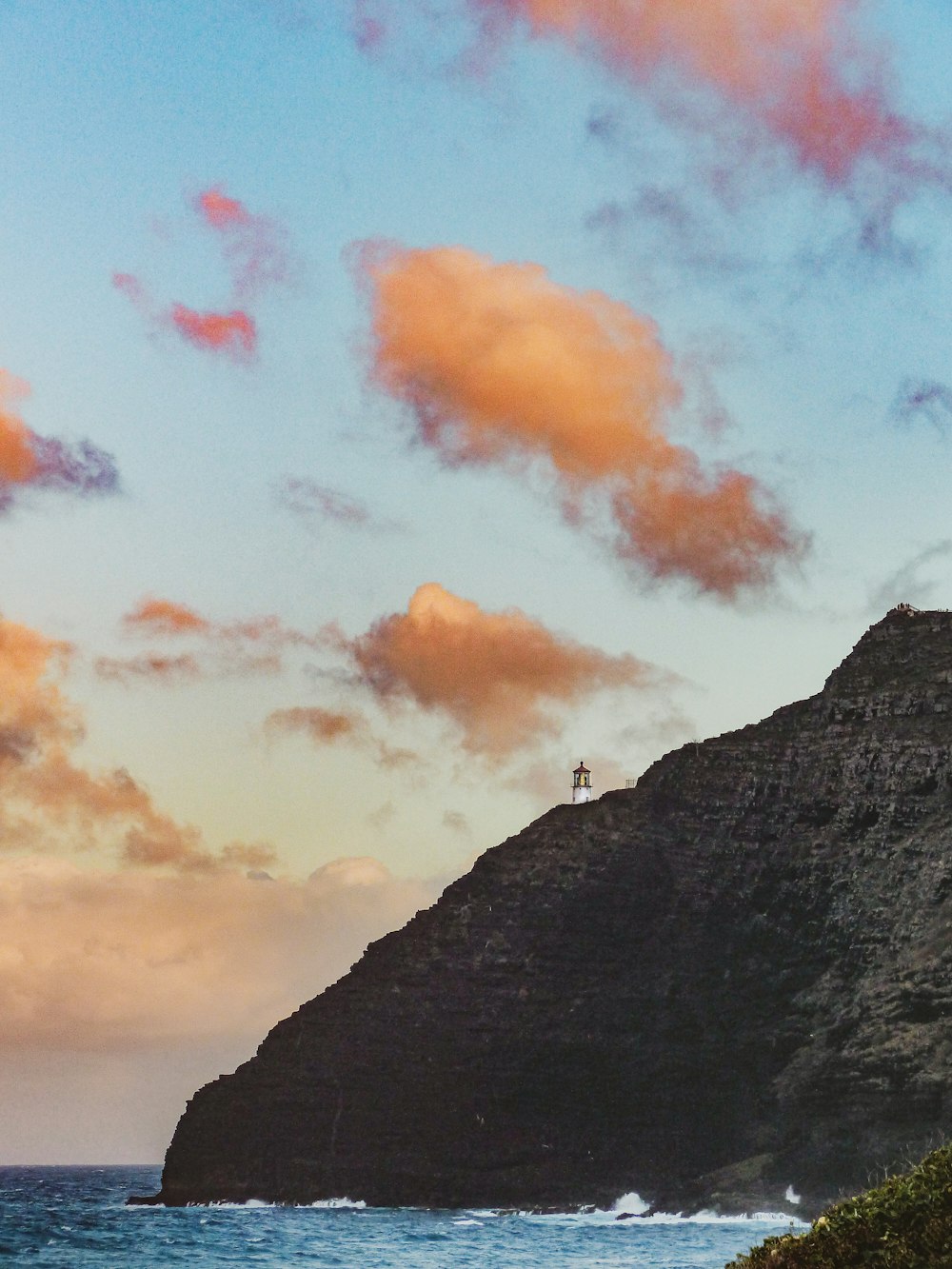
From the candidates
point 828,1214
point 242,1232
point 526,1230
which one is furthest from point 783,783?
point 828,1214

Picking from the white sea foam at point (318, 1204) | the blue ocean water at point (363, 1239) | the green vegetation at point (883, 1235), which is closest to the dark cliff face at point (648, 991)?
the white sea foam at point (318, 1204)

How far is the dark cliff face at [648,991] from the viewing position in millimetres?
103625

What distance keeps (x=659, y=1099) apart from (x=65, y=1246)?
40623 millimetres

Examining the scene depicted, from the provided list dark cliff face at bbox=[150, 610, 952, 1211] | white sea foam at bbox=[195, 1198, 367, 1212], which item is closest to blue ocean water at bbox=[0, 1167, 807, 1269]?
white sea foam at bbox=[195, 1198, 367, 1212]

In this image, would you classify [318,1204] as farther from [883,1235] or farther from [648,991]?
[883,1235]

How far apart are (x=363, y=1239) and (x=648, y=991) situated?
33.8 metres

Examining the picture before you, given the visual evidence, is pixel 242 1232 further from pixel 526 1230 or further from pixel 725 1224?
pixel 725 1224

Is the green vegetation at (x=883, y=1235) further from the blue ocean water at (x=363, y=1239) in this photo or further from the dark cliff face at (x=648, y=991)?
the dark cliff face at (x=648, y=991)

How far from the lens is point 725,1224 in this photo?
9169 cm

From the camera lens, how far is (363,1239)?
259ft

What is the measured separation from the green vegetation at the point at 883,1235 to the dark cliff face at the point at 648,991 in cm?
7794

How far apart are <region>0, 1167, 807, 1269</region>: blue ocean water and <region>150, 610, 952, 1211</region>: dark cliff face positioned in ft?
14.6

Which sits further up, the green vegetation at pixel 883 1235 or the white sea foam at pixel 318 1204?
the white sea foam at pixel 318 1204

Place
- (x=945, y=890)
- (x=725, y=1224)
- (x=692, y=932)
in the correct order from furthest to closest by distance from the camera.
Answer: (x=692, y=932) < (x=945, y=890) < (x=725, y=1224)
